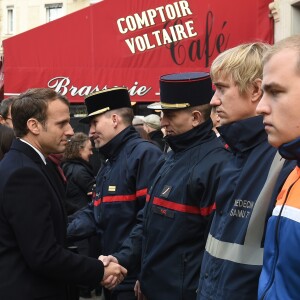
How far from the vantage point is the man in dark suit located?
3088 mm

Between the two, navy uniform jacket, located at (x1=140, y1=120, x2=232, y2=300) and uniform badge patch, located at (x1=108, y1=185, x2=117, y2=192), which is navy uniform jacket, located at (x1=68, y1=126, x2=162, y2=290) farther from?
navy uniform jacket, located at (x1=140, y1=120, x2=232, y2=300)

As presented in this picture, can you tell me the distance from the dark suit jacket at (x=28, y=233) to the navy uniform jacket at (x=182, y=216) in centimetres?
48

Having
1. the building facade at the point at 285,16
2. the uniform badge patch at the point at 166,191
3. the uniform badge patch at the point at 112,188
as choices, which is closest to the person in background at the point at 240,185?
the uniform badge patch at the point at 166,191

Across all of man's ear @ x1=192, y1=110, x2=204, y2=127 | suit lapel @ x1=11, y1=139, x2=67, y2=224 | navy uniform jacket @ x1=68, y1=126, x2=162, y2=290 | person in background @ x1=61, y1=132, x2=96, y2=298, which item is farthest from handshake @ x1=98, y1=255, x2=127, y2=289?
person in background @ x1=61, y1=132, x2=96, y2=298

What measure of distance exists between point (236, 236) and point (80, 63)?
8600mm

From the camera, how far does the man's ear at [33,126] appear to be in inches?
135

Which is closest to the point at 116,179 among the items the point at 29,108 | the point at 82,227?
the point at 82,227

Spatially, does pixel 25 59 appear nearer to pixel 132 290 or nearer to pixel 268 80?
pixel 132 290

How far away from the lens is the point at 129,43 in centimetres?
1045

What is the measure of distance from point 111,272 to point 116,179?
81cm

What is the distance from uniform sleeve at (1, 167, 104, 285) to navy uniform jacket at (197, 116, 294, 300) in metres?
0.89

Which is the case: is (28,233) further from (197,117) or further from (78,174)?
(78,174)

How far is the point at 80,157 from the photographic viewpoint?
24.3 ft

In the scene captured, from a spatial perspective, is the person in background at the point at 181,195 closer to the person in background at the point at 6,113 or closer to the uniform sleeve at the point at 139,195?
the uniform sleeve at the point at 139,195
